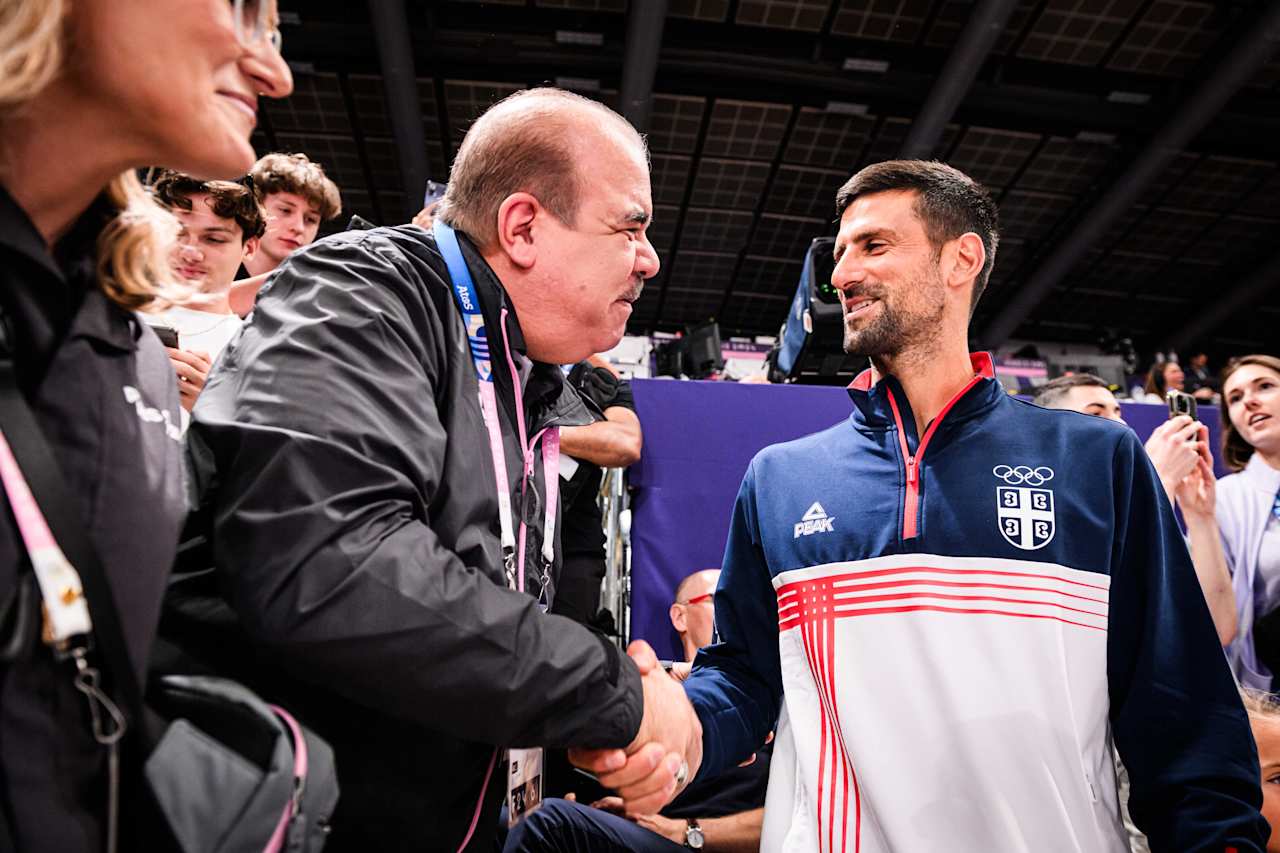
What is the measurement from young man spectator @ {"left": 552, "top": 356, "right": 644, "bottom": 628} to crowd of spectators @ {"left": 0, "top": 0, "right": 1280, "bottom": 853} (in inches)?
39.9

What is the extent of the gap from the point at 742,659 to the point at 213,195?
1871mm

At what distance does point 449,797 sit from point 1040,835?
0.98 metres

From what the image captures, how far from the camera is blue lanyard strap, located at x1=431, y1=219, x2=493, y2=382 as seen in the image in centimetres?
141

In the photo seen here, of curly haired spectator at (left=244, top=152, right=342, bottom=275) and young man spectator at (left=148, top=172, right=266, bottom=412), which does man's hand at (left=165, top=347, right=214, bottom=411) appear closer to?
young man spectator at (left=148, top=172, right=266, bottom=412)

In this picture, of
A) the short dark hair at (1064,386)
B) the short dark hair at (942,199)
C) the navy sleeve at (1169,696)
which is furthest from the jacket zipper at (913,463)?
the short dark hair at (1064,386)

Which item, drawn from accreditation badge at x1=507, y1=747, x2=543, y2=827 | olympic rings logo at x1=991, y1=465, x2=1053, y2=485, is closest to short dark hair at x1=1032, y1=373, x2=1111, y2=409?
olympic rings logo at x1=991, y1=465, x2=1053, y2=485

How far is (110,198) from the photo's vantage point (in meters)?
0.94

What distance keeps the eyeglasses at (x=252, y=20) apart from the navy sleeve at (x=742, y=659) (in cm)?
133

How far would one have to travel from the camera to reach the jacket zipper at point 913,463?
1.67m

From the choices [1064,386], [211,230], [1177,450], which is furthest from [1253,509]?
[211,230]

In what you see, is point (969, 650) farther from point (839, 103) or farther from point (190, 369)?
point (839, 103)

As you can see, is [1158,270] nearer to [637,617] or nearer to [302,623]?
[637,617]

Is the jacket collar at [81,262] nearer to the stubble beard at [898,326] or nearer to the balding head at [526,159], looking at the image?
the balding head at [526,159]

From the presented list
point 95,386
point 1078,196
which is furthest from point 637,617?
point 1078,196
